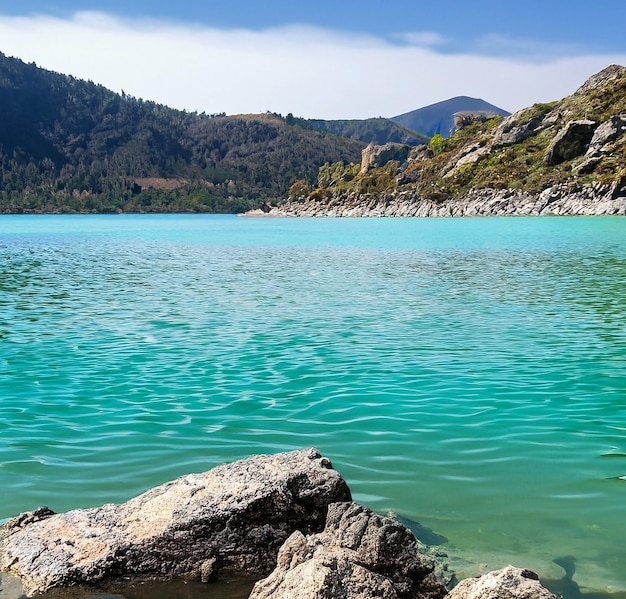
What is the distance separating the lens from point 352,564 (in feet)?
16.6

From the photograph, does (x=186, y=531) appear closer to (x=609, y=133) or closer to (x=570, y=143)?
(x=609, y=133)

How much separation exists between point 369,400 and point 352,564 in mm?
7172

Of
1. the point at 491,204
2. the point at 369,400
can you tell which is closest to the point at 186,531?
the point at 369,400

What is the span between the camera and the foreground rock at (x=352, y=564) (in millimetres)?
4770

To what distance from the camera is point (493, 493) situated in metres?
8.20

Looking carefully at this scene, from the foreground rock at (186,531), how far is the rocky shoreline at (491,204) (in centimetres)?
9703

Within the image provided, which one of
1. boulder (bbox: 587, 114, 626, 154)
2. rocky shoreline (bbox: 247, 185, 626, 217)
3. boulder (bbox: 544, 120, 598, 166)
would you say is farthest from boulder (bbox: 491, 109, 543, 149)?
boulder (bbox: 587, 114, 626, 154)

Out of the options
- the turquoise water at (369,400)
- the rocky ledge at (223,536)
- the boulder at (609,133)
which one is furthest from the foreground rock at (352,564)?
the boulder at (609,133)

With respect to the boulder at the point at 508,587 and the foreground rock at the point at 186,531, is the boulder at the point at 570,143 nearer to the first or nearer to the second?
the foreground rock at the point at 186,531

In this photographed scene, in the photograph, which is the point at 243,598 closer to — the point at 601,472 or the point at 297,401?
the point at 601,472

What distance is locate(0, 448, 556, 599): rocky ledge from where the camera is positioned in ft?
18.4

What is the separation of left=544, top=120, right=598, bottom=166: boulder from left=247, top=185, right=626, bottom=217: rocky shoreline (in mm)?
11866

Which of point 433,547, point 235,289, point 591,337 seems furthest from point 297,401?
point 235,289

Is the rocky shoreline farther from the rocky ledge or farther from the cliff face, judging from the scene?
the rocky ledge
